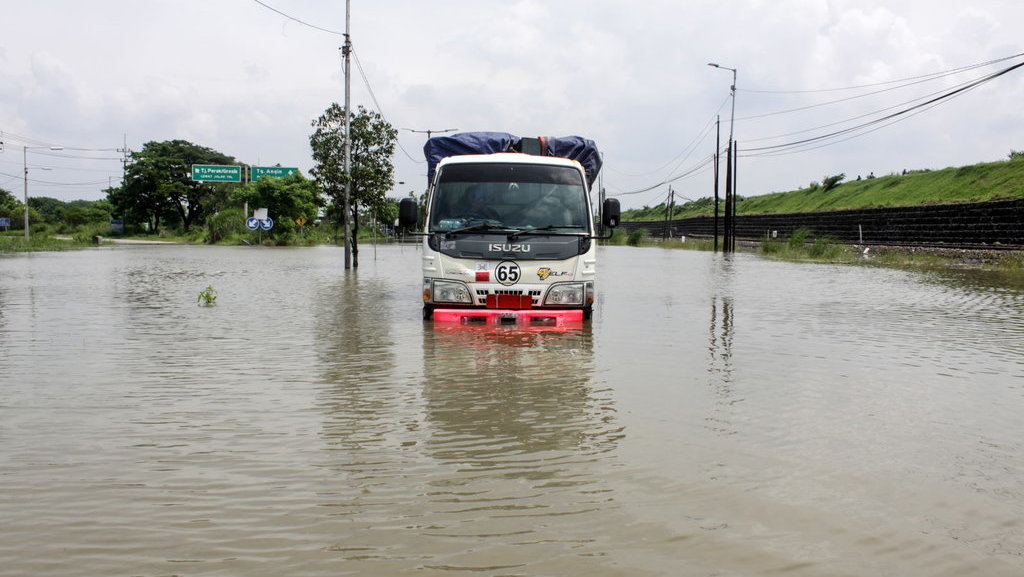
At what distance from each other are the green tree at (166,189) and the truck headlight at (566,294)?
75.9 meters

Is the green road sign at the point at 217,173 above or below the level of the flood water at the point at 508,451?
above

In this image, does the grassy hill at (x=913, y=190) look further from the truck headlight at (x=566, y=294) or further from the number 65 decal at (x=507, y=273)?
the number 65 decal at (x=507, y=273)

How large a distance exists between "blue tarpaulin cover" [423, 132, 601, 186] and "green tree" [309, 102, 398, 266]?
39.4 ft

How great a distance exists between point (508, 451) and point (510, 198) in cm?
576

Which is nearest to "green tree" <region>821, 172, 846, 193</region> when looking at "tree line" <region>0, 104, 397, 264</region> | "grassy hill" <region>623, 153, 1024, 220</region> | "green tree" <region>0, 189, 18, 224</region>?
"grassy hill" <region>623, 153, 1024, 220</region>

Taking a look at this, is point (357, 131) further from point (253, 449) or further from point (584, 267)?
point (253, 449)

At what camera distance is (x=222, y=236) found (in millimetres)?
63000

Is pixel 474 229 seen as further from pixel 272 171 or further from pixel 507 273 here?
pixel 272 171

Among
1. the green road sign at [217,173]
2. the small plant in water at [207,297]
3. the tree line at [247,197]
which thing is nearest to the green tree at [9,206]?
the tree line at [247,197]

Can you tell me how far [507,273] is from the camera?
9.36 meters

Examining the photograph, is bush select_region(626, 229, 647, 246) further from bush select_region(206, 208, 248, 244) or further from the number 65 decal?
the number 65 decal

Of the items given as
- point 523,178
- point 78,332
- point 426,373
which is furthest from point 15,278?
point 426,373

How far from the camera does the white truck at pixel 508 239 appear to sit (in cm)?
939

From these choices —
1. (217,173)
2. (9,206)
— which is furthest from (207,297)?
(9,206)
